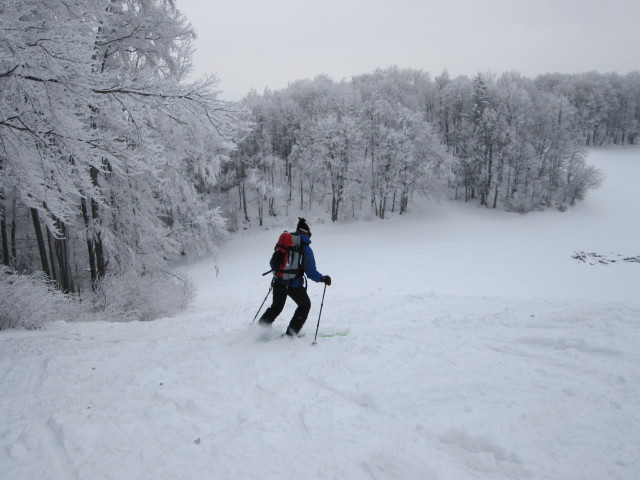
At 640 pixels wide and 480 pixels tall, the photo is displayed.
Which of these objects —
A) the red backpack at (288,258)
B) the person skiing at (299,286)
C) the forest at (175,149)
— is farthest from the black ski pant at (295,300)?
the forest at (175,149)

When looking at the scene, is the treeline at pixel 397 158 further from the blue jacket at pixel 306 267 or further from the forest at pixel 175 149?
the blue jacket at pixel 306 267

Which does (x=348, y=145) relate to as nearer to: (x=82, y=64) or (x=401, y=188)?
(x=401, y=188)

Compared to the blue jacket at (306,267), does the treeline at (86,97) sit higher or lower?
higher

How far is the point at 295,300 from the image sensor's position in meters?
5.72

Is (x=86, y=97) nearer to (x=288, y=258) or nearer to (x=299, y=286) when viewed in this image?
(x=288, y=258)

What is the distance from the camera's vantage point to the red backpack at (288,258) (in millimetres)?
5562

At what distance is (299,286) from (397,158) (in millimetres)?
32224

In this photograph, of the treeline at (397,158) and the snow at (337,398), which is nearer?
the snow at (337,398)

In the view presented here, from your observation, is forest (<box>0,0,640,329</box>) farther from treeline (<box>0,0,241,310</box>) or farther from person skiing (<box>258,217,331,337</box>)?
person skiing (<box>258,217,331,337</box>)

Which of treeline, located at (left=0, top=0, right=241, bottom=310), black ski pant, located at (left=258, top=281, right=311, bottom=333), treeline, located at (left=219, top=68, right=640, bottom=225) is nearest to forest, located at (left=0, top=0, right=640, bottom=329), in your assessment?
treeline, located at (left=0, top=0, right=241, bottom=310)

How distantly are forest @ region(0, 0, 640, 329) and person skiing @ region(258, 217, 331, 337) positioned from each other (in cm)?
224

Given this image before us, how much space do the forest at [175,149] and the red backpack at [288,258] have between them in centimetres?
217

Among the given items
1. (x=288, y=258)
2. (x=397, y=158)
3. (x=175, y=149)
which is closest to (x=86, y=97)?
(x=288, y=258)

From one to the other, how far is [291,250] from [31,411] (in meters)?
3.62
